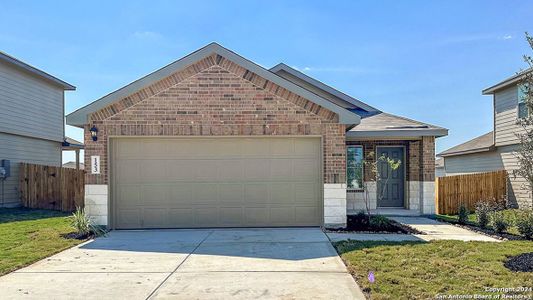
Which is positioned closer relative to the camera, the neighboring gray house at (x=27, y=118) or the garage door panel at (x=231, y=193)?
the garage door panel at (x=231, y=193)

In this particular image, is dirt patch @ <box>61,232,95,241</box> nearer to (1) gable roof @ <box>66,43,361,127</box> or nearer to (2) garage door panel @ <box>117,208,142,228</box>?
(2) garage door panel @ <box>117,208,142,228</box>

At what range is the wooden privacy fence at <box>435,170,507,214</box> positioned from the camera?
43.5 ft

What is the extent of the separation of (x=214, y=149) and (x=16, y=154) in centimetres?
1075

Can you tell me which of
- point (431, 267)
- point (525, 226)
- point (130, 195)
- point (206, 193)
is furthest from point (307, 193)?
point (525, 226)

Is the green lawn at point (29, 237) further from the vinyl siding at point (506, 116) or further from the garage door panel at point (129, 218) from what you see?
the vinyl siding at point (506, 116)

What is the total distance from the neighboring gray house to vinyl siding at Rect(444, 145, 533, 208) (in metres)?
18.1

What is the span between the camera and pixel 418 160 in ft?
42.7

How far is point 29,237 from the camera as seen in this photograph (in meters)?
9.17

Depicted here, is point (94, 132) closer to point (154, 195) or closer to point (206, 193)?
point (154, 195)

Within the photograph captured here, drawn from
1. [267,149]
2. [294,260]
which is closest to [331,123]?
[267,149]

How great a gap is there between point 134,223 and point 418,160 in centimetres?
895

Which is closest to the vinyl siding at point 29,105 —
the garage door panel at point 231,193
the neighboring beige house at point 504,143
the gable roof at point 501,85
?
the garage door panel at point 231,193

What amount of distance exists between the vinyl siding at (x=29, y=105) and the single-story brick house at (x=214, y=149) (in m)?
8.22

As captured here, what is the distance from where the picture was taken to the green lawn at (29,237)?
707 cm
